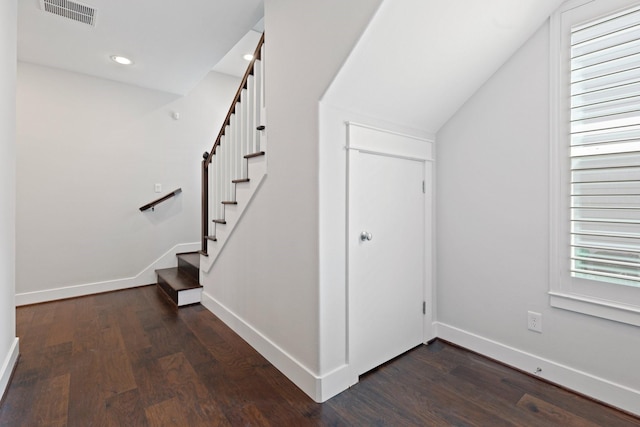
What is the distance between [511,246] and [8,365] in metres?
3.22

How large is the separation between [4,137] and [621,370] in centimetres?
366

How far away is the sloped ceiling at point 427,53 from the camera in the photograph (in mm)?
1449

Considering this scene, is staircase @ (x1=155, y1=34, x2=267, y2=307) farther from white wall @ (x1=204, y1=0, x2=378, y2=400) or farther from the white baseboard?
the white baseboard

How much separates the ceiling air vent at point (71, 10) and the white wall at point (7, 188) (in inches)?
12.7

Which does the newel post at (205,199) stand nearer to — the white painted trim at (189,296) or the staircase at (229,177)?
the staircase at (229,177)

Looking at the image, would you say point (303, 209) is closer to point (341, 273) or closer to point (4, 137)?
point (341, 273)

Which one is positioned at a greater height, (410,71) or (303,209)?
(410,71)

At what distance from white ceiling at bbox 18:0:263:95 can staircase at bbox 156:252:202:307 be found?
220cm

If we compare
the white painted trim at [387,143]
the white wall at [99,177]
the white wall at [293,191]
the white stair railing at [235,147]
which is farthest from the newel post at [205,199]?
the white painted trim at [387,143]

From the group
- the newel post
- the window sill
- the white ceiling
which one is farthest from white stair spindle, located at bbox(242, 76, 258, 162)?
the window sill

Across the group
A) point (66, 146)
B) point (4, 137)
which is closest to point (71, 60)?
point (66, 146)

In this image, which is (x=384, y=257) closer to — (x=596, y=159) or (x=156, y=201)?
(x=596, y=159)

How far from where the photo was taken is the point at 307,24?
1.73 m

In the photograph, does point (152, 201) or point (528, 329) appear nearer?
point (528, 329)
